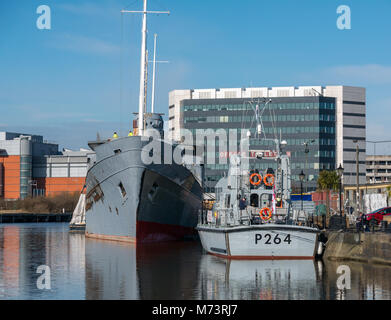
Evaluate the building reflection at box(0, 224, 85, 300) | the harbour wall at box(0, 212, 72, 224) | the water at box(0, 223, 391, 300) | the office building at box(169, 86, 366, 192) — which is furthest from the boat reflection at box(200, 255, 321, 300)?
the office building at box(169, 86, 366, 192)

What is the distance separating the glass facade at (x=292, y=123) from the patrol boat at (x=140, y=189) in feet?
271

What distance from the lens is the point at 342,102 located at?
5591 inches

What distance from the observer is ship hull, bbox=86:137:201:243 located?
1618 inches

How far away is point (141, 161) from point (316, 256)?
13.6 meters

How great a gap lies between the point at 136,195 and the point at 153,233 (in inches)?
130

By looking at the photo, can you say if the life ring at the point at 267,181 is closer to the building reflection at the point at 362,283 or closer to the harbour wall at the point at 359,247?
the harbour wall at the point at 359,247

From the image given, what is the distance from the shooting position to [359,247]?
30859mm

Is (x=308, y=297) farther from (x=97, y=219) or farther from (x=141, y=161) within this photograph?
(x=97, y=219)

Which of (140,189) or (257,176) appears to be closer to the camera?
(257,176)

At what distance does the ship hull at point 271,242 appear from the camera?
2961 centimetres

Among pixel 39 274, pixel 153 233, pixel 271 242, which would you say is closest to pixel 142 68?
pixel 153 233

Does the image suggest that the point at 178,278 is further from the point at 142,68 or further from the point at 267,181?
the point at 142,68
